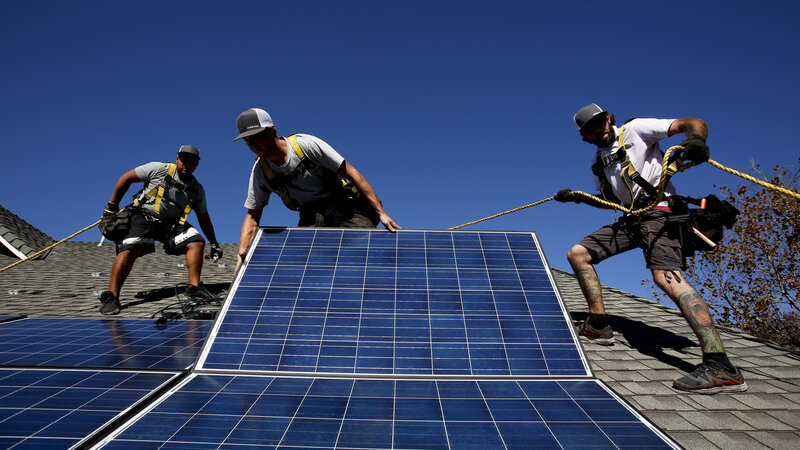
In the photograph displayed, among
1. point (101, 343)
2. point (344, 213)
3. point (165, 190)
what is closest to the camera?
point (101, 343)

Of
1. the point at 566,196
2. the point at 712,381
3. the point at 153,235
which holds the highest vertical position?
the point at 566,196

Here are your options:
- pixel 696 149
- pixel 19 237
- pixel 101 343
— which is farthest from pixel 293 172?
pixel 19 237

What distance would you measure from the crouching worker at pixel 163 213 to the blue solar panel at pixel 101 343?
223 cm

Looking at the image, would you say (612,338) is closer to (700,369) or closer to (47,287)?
(700,369)

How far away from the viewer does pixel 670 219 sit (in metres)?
3.87

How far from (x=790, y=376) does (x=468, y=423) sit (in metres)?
3.18

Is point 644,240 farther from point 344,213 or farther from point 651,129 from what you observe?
point 344,213

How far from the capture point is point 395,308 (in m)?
3.11

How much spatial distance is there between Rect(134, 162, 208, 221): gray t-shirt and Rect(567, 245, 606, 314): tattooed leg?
605 cm

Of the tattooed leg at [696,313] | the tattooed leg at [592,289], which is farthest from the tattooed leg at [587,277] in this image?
the tattooed leg at [696,313]

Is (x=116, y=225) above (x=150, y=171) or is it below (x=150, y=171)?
below

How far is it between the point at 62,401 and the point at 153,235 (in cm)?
513

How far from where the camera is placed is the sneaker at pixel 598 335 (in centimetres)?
432

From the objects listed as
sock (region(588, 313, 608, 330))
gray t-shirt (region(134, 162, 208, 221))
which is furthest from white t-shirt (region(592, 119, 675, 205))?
gray t-shirt (region(134, 162, 208, 221))
